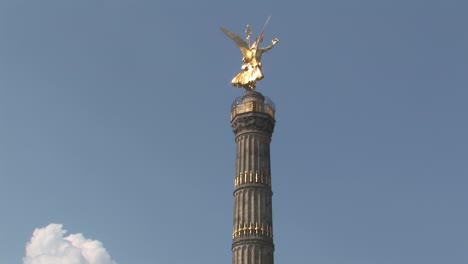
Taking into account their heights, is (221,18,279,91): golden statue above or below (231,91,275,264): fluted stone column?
above

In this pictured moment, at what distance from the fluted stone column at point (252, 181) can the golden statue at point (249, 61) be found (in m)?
1.13

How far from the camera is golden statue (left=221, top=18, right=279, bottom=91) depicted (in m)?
63.4

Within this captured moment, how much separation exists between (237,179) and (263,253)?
20.4 ft

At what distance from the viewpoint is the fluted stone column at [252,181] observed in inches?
2210

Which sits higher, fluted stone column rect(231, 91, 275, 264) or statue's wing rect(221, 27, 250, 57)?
statue's wing rect(221, 27, 250, 57)

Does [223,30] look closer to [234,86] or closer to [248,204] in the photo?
[234,86]

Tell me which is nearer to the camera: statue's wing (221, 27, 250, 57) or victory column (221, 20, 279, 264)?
victory column (221, 20, 279, 264)

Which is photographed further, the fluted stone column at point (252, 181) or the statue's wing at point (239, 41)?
the statue's wing at point (239, 41)

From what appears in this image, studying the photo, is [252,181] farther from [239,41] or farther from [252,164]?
[239,41]

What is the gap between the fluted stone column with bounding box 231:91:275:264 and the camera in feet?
184

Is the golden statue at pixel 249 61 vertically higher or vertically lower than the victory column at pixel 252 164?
higher

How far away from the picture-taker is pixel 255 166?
194 ft

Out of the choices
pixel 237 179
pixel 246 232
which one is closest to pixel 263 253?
pixel 246 232

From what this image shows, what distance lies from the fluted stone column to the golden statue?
1126 millimetres
